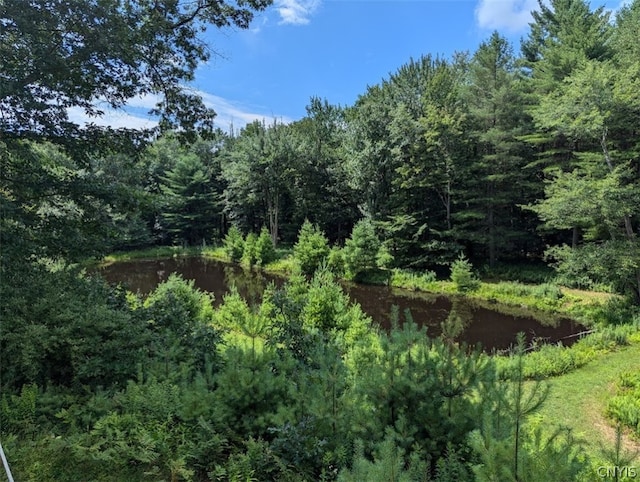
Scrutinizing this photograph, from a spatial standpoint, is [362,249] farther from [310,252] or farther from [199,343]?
[199,343]

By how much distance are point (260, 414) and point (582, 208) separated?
490 inches

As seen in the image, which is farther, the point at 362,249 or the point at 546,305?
the point at 362,249

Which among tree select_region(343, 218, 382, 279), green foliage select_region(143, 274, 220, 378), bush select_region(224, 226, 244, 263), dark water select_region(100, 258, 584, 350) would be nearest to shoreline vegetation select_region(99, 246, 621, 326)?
dark water select_region(100, 258, 584, 350)

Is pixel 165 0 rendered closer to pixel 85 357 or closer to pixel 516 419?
pixel 85 357

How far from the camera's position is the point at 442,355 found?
2861 mm

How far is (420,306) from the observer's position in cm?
1602

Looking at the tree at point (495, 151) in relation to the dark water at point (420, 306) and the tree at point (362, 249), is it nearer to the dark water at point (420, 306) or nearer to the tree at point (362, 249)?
the tree at point (362, 249)

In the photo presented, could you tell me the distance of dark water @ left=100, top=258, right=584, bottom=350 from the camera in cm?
1232

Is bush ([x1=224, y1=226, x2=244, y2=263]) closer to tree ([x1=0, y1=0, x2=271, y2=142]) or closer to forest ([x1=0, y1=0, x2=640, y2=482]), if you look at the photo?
forest ([x1=0, y1=0, x2=640, y2=482])

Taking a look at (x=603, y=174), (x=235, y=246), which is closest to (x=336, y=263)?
(x=235, y=246)

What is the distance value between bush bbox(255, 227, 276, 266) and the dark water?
4.46ft

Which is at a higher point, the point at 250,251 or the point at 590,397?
the point at 250,251

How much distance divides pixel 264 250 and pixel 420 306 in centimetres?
1178

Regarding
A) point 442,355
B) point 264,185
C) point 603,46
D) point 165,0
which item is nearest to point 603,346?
point 442,355
